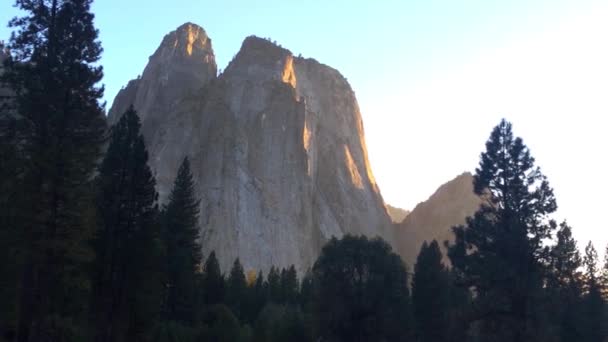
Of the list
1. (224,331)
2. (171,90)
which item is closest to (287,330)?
(224,331)

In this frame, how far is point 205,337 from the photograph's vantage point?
4559 centimetres

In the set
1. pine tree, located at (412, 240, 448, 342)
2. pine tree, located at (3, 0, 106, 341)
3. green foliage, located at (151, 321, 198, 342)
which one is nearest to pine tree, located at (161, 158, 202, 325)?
green foliage, located at (151, 321, 198, 342)

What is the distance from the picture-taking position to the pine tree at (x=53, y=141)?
1016 inches

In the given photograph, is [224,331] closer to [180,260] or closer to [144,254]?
[180,260]

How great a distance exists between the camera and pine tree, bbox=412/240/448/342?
51.3 metres

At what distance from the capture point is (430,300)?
52.7 m

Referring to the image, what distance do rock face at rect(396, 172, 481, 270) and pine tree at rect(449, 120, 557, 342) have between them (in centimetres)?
12052

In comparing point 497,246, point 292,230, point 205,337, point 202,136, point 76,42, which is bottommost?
point 205,337

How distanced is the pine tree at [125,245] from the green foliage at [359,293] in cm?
942

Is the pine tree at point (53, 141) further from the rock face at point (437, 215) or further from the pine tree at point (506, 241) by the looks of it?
the rock face at point (437, 215)

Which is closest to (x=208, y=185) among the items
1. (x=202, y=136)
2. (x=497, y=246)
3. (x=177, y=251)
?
(x=202, y=136)

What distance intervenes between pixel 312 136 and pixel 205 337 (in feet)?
326

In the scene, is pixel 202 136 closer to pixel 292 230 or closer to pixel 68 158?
pixel 292 230

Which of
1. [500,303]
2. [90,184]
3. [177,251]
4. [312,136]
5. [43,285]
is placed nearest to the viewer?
[43,285]
